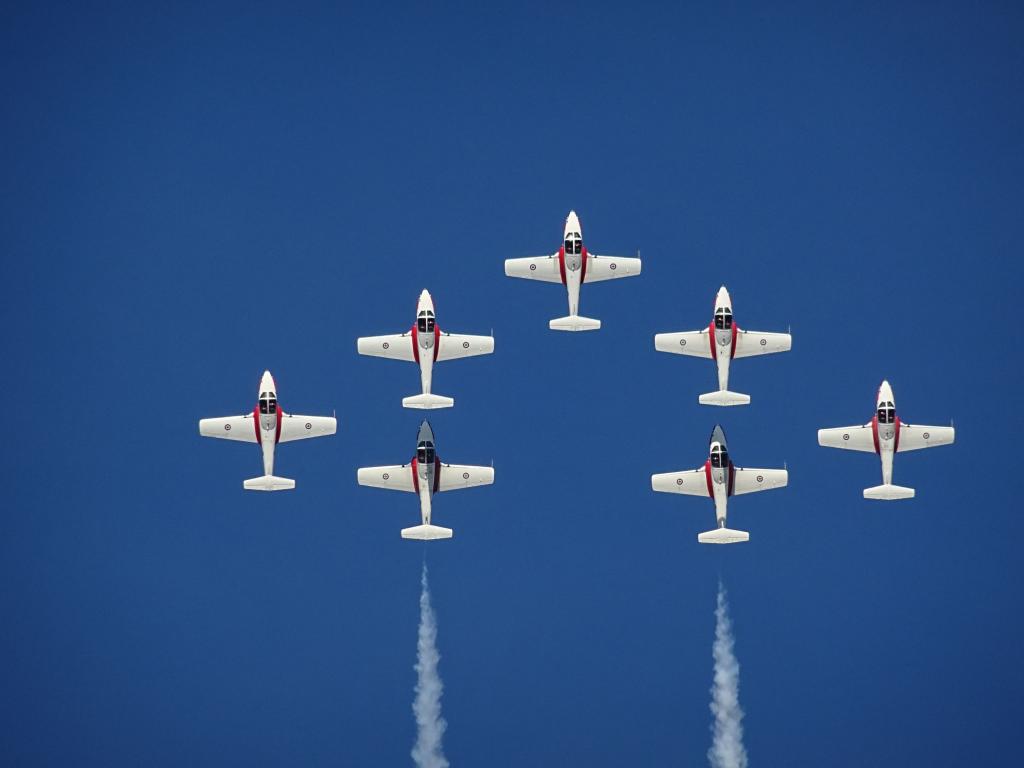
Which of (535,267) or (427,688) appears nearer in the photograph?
(535,267)

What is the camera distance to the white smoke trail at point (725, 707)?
3713 inches

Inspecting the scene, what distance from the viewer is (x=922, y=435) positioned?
89.8 m

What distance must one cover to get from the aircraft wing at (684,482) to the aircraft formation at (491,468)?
1.4 inches

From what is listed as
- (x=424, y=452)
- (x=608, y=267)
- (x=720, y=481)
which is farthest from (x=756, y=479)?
(x=424, y=452)

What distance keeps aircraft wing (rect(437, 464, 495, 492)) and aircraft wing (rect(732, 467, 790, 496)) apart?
Answer: 8533 millimetres

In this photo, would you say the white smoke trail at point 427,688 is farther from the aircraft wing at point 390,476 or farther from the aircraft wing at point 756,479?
the aircraft wing at point 756,479

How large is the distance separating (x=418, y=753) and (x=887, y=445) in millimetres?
20739

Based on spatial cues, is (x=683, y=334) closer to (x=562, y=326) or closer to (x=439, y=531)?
(x=562, y=326)

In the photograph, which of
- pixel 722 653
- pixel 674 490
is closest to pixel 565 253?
pixel 674 490

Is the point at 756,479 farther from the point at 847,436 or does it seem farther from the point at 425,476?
the point at 425,476

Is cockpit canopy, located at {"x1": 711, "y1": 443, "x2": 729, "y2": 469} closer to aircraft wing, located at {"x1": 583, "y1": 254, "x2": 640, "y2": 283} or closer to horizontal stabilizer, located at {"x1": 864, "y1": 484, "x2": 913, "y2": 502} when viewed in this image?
horizontal stabilizer, located at {"x1": 864, "y1": 484, "x2": 913, "y2": 502}

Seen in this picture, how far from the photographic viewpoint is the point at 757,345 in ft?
294

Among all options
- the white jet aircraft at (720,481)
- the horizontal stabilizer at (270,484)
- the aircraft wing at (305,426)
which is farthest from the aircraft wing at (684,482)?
the horizontal stabilizer at (270,484)

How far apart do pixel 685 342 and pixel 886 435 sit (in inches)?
304
